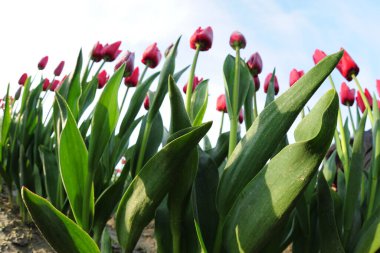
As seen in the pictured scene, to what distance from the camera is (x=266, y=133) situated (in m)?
0.90

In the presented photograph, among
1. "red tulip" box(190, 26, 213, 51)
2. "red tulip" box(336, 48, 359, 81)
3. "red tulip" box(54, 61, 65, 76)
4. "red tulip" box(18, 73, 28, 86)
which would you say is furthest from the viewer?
"red tulip" box(18, 73, 28, 86)

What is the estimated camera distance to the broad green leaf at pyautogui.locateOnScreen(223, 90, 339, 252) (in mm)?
779

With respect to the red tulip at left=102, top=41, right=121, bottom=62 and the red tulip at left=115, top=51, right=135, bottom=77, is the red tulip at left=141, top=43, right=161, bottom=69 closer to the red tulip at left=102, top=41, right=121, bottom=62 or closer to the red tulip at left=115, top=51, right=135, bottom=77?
the red tulip at left=115, top=51, right=135, bottom=77

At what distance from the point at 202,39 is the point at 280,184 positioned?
0.68m

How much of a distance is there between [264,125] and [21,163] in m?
1.39

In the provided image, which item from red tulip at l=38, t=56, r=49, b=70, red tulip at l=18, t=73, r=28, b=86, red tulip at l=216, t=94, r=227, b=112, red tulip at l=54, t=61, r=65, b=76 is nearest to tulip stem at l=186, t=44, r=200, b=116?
red tulip at l=216, t=94, r=227, b=112

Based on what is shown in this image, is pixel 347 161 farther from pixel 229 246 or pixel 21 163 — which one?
pixel 21 163

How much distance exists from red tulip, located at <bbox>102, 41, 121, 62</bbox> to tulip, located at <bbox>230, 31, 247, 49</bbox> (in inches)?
22.6

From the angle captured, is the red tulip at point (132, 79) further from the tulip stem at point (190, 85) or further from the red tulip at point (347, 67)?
the red tulip at point (347, 67)

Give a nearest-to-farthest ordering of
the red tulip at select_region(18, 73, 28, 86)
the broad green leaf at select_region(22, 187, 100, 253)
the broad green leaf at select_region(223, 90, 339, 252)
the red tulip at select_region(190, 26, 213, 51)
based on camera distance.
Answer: the broad green leaf at select_region(223, 90, 339, 252)
the broad green leaf at select_region(22, 187, 100, 253)
the red tulip at select_region(190, 26, 213, 51)
the red tulip at select_region(18, 73, 28, 86)

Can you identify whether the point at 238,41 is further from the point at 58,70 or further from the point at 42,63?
the point at 42,63

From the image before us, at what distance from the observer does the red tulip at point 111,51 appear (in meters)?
1.74

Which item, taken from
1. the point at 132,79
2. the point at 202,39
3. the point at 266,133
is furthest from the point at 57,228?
the point at 132,79

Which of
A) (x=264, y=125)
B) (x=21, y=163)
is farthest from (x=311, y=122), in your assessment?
(x=21, y=163)
